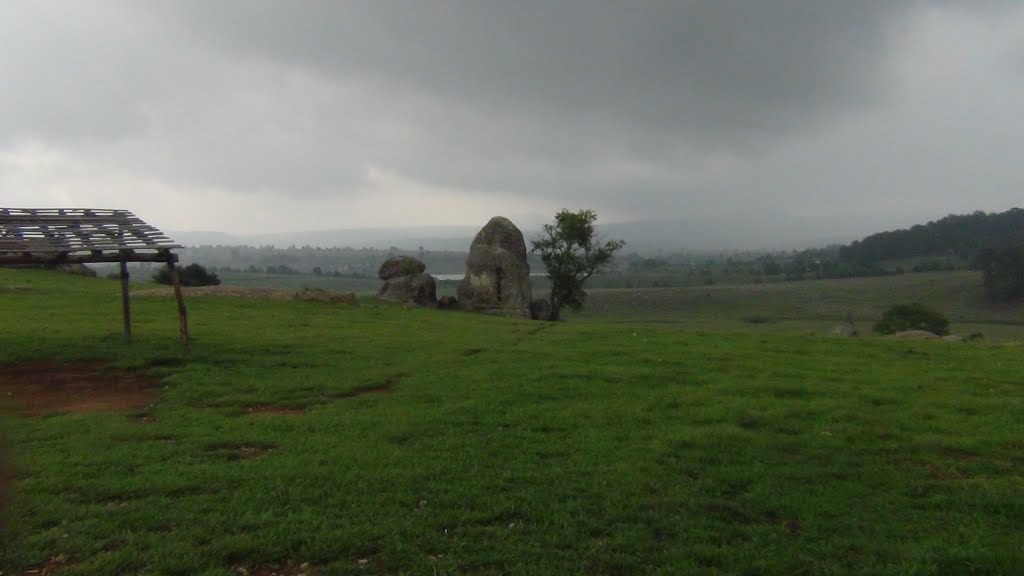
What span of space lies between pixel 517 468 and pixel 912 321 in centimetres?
4678

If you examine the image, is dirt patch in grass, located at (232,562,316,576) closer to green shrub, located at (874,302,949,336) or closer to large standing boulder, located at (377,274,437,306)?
large standing boulder, located at (377,274,437,306)

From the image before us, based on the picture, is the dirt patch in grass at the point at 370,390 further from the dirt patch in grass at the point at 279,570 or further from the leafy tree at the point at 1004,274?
the leafy tree at the point at 1004,274

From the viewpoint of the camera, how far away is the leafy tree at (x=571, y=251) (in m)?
44.6

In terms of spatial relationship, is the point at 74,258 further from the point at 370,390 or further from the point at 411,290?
the point at 411,290

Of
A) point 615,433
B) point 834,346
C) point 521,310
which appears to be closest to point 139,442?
point 615,433

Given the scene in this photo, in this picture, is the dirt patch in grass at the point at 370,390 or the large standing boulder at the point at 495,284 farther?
the large standing boulder at the point at 495,284

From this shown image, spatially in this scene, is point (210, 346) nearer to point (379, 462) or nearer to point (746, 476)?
point (379, 462)

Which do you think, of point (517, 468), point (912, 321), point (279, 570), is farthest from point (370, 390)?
point (912, 321)

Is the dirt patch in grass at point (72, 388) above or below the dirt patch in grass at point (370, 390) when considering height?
above

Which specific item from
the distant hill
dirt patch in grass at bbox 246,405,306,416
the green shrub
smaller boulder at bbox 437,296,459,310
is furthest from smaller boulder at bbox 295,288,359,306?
the distant hill

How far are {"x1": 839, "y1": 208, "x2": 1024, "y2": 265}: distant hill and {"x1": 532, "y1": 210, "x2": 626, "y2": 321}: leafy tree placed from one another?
4496 inches

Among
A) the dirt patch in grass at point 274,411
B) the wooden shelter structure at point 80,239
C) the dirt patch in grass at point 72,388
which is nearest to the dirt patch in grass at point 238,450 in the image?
the dirt patch in grass at point 274,411

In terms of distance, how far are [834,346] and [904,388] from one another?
8.06m

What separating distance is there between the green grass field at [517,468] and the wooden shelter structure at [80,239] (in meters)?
2.44
